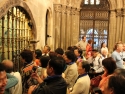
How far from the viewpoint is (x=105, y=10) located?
11812mm

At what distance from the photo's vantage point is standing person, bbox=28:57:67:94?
219 centimetres

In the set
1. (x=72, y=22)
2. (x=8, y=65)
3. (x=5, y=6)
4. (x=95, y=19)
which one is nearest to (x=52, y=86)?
(x=8, y=65)

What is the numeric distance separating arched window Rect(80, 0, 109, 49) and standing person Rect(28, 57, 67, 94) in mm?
9612

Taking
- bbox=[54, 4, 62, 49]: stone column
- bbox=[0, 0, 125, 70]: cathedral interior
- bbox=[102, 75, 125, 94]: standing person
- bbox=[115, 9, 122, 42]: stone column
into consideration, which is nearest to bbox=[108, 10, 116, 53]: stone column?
bbox=[0, 0, 125, 70]: cathedral interior

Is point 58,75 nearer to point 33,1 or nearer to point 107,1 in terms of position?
point 33,1

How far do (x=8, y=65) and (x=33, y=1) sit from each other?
166 inches

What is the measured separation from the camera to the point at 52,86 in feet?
7.29

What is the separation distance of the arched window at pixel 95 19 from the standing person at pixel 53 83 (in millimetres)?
9612

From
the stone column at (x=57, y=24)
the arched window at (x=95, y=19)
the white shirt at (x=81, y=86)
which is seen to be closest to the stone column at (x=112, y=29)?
the arched window at (x=95, y=19)

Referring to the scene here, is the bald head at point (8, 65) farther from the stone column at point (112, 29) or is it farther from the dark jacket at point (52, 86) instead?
the stone column at point (112, 29)

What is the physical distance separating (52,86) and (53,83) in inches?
2.3

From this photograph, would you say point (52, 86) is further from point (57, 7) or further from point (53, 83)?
point (57, 7)

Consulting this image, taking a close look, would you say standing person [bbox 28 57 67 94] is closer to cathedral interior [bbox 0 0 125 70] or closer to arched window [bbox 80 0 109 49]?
cathedral interior [bbox 0 0 125 70]

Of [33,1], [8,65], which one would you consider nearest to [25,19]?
[33,1]
